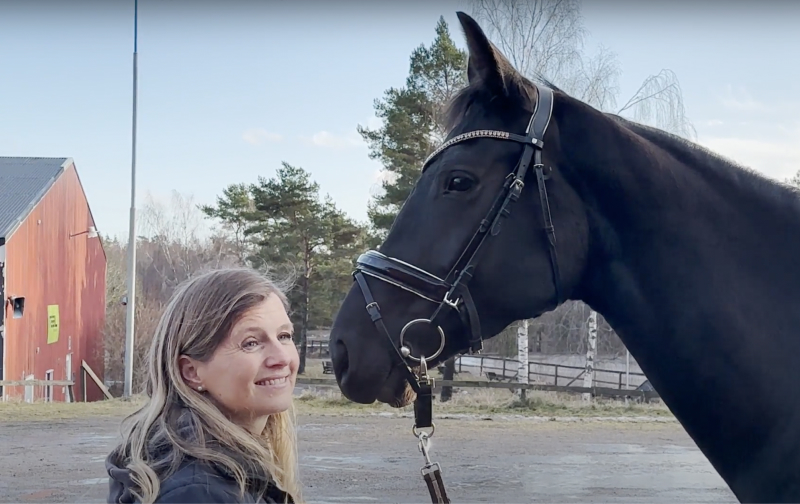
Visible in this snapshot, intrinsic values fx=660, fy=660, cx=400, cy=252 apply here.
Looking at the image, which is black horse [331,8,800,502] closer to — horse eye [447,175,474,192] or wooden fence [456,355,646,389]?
horse eye [447,175,474,192]

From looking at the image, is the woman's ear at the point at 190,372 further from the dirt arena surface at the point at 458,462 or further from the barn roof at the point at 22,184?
the barn roof at the point at 22,184

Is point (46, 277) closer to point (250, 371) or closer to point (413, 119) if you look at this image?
point (413, 119)

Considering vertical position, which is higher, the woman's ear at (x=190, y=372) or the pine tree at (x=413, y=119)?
the pine tree at (x=413, y=119)

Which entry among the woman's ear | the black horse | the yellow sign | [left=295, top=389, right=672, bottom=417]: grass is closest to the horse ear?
the black horse

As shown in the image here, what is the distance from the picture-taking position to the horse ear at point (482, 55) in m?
2.16

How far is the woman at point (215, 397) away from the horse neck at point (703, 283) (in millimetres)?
1098

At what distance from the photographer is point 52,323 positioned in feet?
70.9

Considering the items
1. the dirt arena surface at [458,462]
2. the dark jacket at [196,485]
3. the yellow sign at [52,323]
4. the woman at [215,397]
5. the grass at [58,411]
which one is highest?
the woman at [215,397]

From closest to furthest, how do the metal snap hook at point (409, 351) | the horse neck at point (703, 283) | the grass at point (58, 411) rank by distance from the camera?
the horse neck at point (703, 283) < the metal snap hook at point (409, 351) < the grass at point (58, 411)

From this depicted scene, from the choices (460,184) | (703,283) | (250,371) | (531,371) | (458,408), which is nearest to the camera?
(250,371)

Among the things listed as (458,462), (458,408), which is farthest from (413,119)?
(458,462)

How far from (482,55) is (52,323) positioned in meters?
22.9

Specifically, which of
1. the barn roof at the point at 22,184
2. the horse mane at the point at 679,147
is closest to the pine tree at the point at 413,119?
the barn roof at the point at 22,184

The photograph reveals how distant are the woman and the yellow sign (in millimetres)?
22441
